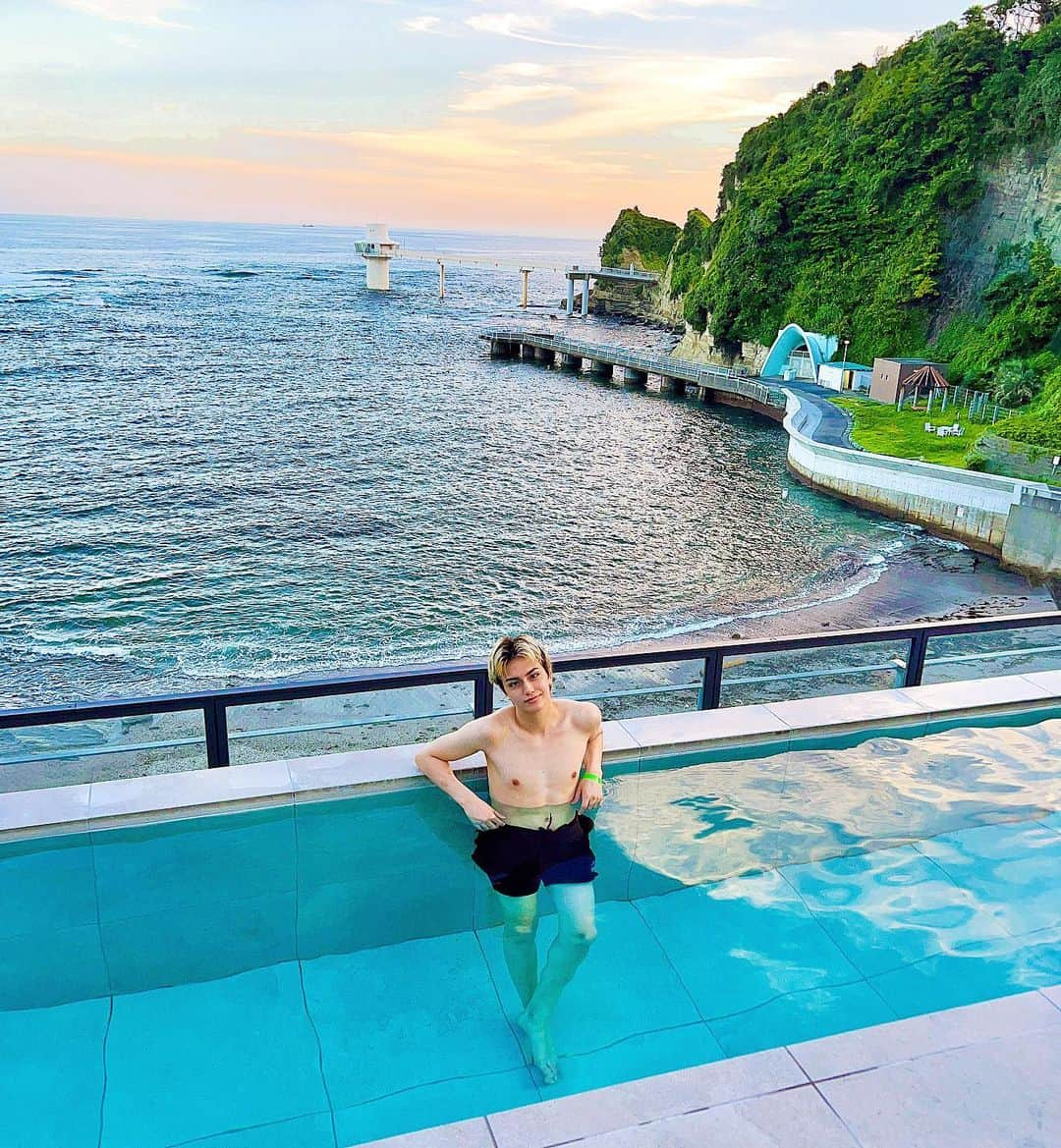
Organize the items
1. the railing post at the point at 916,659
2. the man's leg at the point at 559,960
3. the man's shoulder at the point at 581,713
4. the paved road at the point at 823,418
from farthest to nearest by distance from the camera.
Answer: the paved road at the point at 823,418
the railing post at the point at 916,659
the man's shoulder at the point at 581,713
the man's leg at the point at 559,960

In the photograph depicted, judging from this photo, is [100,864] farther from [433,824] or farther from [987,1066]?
[987,1066]

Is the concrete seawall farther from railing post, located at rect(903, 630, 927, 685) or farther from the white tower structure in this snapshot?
the white tower structure

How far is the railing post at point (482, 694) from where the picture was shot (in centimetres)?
525

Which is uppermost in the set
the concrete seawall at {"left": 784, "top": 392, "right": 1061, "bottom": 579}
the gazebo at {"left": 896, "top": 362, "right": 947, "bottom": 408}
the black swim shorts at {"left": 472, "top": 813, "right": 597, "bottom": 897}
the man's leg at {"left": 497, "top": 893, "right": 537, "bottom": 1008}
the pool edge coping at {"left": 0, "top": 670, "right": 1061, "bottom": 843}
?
the pool edge coping at {"left": 0, "top": 670, "right": 1061, "bottom": 843}

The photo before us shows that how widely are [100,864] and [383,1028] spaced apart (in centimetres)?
157

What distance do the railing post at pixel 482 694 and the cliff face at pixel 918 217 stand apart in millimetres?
46566

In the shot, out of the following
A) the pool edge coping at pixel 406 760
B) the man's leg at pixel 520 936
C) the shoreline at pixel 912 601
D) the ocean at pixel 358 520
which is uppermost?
the pool edge coping at pixel 406 760

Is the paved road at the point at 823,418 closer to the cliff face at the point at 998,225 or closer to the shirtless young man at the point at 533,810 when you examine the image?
the cliff face at the point at 998,225

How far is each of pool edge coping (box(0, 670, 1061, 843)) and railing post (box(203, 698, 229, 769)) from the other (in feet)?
0.48

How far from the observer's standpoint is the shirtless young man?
4.65 m

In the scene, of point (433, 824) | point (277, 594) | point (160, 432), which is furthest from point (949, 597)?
point (160, 432)

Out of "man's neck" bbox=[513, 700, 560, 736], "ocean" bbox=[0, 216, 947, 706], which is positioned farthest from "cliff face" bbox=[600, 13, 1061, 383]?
"man's neck" bbox=[513, 700, 560, 736]

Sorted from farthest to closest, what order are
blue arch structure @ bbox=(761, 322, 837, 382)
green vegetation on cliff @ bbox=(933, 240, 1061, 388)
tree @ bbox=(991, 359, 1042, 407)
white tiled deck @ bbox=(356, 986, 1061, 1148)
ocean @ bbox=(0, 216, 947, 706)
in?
blue arch structure @ bbox=(761, 322, 837, 382), green vegetation on cliff @ bbox=(933, 240, 1061, 388), tree @ bbox=(991, 359, 1042, 407), ocean @ bbox=(0, 216, 947, 706), white tiled deck @ bbox=(356, 986, 1061, 1148)

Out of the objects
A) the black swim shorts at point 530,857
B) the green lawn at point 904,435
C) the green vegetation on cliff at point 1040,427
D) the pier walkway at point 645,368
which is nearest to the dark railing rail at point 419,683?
the black swim shorts at point 530,857
